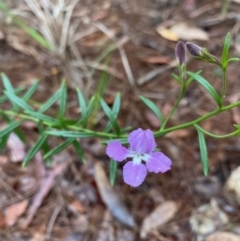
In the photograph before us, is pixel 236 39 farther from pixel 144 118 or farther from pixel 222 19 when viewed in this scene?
pixel 144 118

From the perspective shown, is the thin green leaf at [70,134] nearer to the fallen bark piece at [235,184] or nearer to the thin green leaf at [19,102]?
the thin green leaf at [19,102]

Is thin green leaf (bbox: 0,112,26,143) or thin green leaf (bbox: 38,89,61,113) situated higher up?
thin green leaf (bbox: 38,89,61,113)

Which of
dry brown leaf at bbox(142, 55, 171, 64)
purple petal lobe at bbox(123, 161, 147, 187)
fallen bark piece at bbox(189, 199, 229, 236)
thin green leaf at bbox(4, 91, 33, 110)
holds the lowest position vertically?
fallen bark piece at bbox(189, 199, 229, 236)

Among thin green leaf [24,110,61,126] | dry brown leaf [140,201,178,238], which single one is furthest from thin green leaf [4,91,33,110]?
dry brown leaf [140,201,178,238]

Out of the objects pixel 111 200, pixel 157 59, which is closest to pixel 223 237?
pixel 111 200

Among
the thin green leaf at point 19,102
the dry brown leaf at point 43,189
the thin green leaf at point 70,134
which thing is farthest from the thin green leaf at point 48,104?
the dry brown leaf at point 43,189

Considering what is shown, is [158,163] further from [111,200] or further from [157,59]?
[157,59]

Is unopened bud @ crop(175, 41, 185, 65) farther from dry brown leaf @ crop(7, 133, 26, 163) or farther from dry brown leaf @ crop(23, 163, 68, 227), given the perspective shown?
dry brown leaf @ crop(7, 133, 26, 163)

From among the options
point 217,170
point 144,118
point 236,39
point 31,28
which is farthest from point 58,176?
point 236,39
